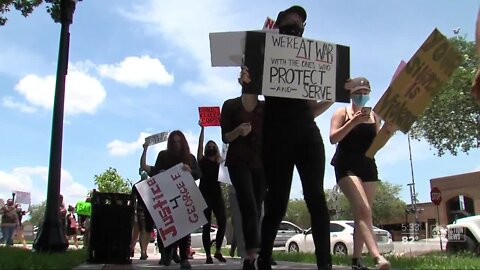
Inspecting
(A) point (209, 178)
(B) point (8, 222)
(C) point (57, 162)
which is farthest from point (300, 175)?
(B) point (8, 222)

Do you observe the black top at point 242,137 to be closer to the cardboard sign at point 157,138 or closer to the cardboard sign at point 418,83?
the cardboard sign at point 418,83

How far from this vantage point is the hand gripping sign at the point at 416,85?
459 cm

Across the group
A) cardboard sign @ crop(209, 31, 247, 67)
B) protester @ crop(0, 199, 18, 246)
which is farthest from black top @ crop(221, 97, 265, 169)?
protester @ crop(0, 199, 18, 246)

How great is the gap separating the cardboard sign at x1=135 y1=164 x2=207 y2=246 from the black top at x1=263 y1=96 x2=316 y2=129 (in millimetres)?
2762

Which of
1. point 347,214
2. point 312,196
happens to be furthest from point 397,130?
point 347,214

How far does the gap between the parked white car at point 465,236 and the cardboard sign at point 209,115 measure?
4482 mm

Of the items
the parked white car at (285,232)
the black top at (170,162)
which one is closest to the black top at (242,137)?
the black top at (170,162)

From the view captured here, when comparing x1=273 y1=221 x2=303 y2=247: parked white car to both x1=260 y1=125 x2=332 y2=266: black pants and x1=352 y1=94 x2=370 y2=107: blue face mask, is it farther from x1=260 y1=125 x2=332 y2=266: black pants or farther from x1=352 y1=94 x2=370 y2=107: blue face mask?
x1=260 y1=125 x2=332 y2=266: black pants

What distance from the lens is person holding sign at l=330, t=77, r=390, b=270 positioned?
505 centimetres

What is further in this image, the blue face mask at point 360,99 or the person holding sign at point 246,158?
the blue face mask at point 360,99

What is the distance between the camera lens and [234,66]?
5.44 metres

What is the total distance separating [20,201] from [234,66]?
3088 centimetres

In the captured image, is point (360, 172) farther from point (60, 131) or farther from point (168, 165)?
point (60, 131)

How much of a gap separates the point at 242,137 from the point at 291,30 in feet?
3.91
